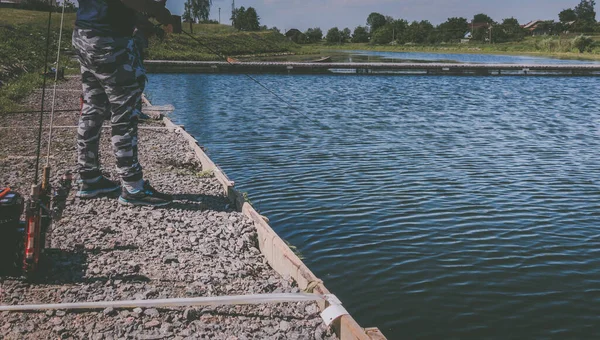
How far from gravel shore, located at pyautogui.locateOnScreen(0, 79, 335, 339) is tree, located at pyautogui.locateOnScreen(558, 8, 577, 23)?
187 metres

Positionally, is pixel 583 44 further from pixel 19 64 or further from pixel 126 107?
pixel 126 107

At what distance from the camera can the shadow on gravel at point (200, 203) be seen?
6655 mm

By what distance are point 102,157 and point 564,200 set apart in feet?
23.5

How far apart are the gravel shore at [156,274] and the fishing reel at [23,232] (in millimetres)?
162

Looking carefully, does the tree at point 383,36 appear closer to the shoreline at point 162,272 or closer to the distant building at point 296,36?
the distant building at point 296,36

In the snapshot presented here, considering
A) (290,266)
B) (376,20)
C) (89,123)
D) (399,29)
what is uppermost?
(376,20)

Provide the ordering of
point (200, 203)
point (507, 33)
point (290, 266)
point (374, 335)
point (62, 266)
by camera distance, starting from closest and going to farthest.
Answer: point (374, 335) < point (62, 266) < point (290, 266) < point (200, 203) < point (507, 33)

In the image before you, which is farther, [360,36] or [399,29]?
[360,36]

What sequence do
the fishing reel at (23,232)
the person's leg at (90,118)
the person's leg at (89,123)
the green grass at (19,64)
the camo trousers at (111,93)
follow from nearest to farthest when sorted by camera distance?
the fishing reel at (23,232)
the camo trousers at (111,93)
the person's leg at (89,123)
the person's leg at (90,118)
the green grass at (19,64)

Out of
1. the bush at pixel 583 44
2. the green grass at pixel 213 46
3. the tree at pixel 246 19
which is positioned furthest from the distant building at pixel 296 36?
the bush at pixel 583 44

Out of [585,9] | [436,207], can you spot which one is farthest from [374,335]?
[585,9]

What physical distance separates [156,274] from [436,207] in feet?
16.1

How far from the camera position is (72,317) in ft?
13.4

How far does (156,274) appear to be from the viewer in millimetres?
4859
